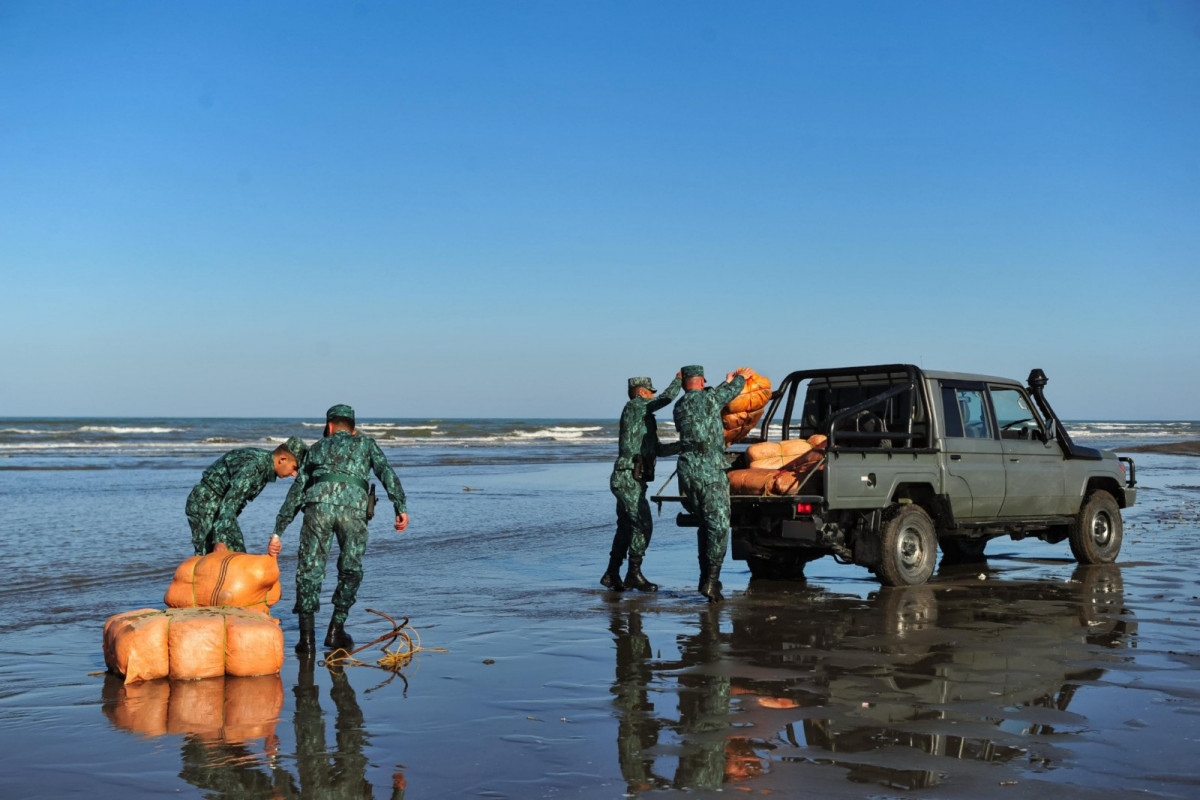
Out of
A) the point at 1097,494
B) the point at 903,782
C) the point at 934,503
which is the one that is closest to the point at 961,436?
the point at 934,503

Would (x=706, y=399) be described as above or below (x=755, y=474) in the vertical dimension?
above

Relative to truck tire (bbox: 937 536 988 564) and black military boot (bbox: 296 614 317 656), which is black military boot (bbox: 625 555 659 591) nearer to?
black military boot (bbox: 296 614 317 656)

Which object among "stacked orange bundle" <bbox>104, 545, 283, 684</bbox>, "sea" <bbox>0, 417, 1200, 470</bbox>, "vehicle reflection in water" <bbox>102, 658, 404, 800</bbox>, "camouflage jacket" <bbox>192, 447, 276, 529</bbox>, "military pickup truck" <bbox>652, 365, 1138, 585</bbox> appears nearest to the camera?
"vehicle reflection in water" <bbox>102, 658, 404, 800</bbox>

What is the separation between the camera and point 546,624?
8.81 meters

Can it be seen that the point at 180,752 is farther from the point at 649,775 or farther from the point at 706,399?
the point at 706,399

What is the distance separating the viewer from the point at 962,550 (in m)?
13.2

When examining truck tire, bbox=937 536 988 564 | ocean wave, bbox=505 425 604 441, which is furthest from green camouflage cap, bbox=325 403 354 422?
ocean wave, bbox=505 425 604 441

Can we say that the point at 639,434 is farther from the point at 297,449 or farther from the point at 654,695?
the point at 654,695

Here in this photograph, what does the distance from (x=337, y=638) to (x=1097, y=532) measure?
8971 millimetres

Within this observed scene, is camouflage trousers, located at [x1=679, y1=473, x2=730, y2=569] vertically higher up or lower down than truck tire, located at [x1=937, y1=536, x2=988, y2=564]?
higher up

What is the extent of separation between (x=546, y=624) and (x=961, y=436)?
4950 mm

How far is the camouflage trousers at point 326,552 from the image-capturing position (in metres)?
7.71

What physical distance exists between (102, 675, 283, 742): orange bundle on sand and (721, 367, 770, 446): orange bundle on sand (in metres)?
5.31

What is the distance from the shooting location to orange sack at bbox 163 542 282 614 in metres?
7.80
